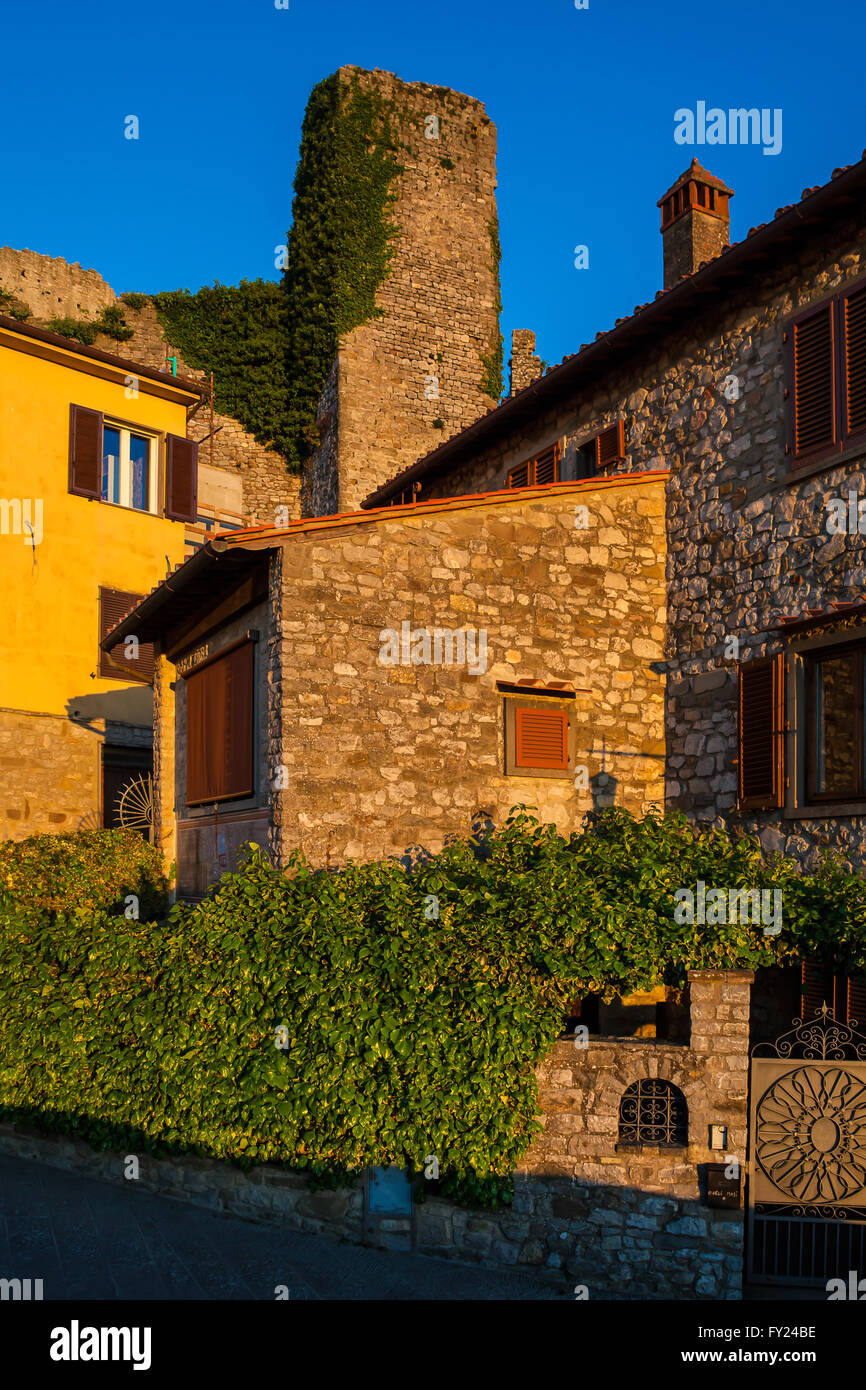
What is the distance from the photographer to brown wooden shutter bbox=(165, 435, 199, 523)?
20.6 m

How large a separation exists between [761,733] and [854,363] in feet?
11.0

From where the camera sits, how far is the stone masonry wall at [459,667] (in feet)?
33.2

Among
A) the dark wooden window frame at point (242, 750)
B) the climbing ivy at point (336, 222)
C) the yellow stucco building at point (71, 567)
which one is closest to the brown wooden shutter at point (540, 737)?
the dark wooden window frame at point (242, 750)

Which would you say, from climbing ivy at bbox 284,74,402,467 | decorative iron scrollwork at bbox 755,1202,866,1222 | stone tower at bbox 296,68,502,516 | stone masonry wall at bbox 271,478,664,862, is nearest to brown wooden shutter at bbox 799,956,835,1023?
decorative iron scrollwork at bbox 755,1202,866,1222

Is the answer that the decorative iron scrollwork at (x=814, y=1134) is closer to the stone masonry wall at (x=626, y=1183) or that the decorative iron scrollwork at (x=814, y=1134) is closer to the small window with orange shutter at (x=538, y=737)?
the stone masonry wall at (x=626, y=1183)

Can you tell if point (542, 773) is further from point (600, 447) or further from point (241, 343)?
point (241, 343)

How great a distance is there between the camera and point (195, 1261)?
7.26 meters

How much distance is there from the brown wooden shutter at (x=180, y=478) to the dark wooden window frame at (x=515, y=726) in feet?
37.9

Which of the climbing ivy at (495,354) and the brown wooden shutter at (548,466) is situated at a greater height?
the climbing ivy at (495,354)

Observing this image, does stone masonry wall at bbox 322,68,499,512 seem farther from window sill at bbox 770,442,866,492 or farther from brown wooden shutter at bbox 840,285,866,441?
brown wooden shutter at bbox 840,285,866,441

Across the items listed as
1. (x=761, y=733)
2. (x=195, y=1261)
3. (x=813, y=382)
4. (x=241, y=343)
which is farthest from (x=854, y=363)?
(x=241, y=343)

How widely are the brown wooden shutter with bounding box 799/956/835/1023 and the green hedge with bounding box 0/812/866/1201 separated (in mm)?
986

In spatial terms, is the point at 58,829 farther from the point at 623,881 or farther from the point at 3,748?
the point at 623,881
